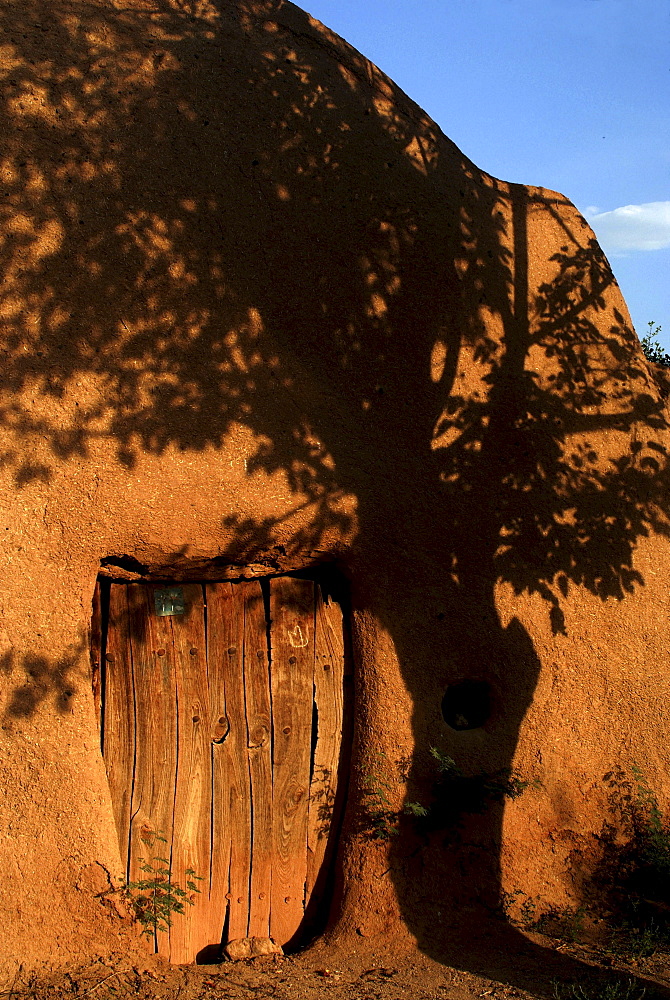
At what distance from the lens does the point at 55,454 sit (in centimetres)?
390

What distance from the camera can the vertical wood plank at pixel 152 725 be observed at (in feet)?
14.0

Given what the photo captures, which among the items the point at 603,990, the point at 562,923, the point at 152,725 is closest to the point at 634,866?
the point at 562,923

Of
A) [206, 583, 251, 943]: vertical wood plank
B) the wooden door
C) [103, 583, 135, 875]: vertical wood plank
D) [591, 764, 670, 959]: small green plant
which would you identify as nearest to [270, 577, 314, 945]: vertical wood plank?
the wooden door

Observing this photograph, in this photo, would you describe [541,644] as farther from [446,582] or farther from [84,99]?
[84,99]

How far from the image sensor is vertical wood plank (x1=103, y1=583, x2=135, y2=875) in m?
4.24

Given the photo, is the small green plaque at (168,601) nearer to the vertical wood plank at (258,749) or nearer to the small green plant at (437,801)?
the vertical wood plank at (258,749)

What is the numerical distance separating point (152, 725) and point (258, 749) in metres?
0.61

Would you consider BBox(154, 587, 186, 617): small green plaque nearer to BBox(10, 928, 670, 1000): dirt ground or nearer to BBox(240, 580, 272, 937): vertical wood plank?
BBox(240, 580, 272, 937): vertical wood plank

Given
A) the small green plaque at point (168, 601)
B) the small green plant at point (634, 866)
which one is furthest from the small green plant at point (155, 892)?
the small green plant at point (634, 866)

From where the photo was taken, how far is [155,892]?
411 centimetres

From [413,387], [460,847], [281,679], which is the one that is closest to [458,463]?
[413,387]

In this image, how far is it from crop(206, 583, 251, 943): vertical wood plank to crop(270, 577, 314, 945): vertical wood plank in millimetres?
176

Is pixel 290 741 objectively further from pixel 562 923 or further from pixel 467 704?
pixel 562 923

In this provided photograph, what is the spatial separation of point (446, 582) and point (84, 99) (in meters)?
3.27
